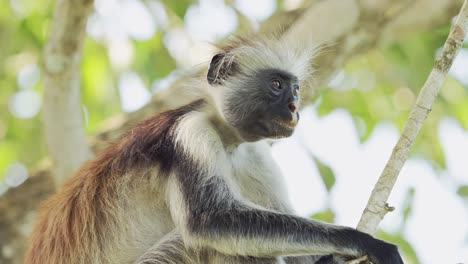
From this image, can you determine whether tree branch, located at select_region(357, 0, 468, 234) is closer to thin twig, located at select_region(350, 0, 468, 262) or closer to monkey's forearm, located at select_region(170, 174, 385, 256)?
thin twig, located at select_region(350, 0, 468, 262)

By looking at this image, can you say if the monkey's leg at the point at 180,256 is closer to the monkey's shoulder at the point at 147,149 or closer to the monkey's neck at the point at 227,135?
the monkey's shoulder at the point at 147,149

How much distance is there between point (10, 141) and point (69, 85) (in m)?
2.98

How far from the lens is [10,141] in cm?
1107

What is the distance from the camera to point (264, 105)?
685 cm

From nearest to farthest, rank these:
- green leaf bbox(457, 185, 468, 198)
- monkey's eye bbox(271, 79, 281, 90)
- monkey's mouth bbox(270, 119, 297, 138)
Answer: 1. monkey's mouth bbox(270, 119, 297, 138)
2. monkey's eye bbox(271, 79, 281, 90)
3. green leaf bbox(457, 185, 468, 198)

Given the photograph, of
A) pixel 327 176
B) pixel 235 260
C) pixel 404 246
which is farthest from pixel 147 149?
pixel 404 246

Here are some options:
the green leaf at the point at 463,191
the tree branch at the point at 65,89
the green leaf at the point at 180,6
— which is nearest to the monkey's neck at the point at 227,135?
the tree branch at the point at 65,89

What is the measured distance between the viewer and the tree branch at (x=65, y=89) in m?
7.92

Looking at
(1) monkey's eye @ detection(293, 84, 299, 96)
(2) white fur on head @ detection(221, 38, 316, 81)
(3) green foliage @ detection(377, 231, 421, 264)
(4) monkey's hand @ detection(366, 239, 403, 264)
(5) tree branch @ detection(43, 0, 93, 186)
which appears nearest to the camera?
(4) monkey's hand @ detection(366, 239, 403, 264)

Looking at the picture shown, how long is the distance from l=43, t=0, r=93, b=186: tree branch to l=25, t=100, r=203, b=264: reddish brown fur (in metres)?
1.58

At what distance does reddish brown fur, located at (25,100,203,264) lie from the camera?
661 cm

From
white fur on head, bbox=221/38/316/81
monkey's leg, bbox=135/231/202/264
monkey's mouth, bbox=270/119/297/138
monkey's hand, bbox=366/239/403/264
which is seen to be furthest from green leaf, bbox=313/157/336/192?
monkey's hand, bbox=366/239/403/264

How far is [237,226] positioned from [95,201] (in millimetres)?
1106

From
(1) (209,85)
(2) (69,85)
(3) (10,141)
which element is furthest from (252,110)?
(3) (10,141)
